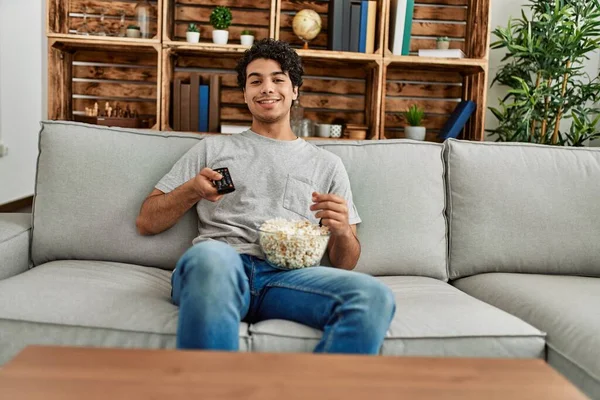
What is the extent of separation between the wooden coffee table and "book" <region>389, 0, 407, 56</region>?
2180 millimetres

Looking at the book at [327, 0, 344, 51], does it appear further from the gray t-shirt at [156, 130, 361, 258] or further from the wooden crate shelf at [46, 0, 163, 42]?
the gray t-shirt at [156, 130, 361, 258]

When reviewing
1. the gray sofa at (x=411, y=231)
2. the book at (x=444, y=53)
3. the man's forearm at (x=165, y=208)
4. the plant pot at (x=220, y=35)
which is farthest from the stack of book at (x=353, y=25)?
the man's forearm at (x=165, y=208)

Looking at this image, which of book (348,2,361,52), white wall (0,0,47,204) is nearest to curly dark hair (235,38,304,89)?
book (348,2,361,52)

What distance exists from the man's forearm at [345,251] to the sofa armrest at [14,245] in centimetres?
94

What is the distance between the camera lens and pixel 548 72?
3008 millimetres

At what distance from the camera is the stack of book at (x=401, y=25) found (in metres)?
2.92

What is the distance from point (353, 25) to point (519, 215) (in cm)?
135

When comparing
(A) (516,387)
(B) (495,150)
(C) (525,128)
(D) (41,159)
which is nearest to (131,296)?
(D) (41,159)

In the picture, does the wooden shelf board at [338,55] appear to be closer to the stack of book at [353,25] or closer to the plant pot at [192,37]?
the stack of book at [353,25]

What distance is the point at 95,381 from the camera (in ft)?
2.87

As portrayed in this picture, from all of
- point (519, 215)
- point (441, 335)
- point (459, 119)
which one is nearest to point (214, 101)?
point (459, 119)

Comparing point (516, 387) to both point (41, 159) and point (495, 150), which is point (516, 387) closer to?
point (495, 150)

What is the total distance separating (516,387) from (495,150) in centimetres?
134

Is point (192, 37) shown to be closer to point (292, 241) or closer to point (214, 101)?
point (214, 101)
